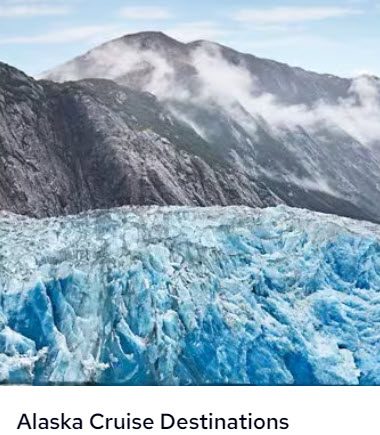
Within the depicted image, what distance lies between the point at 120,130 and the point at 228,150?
38792 millimetres

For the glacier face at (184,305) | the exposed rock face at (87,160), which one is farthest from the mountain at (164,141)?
the glacier face at (184,305)

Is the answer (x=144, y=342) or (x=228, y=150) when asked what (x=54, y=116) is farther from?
(x=144, y=342)

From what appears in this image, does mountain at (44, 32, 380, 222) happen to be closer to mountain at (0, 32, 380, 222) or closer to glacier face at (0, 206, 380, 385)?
mountain at (0, 32, 380, 222)

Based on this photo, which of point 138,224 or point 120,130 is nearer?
point 138,224

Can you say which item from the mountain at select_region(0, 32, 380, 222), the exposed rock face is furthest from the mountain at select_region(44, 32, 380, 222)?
the exposed rock face

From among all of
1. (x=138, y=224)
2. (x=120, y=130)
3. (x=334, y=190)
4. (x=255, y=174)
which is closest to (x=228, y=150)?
(x=255, y=174)

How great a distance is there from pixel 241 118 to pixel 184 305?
11689cm

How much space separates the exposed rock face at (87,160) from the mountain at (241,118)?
19.5 m

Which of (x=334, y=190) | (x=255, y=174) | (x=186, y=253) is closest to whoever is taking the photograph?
(x=186, y=253)

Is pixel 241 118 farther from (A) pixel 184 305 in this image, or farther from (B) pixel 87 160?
(A) pixel 184 305

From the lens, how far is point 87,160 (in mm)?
103562

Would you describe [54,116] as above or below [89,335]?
above

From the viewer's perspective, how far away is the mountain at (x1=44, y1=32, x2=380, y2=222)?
14700 cm

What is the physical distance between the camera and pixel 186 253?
52344mm
